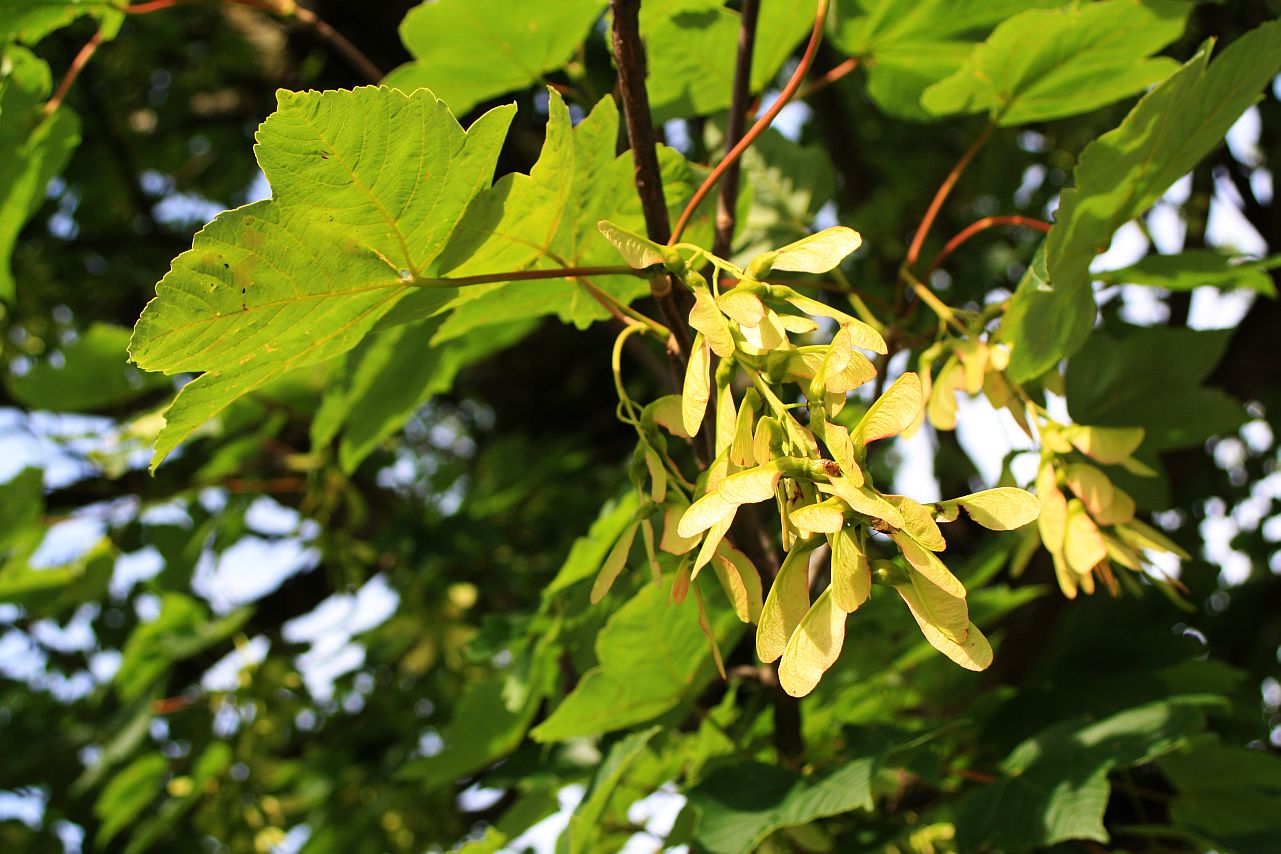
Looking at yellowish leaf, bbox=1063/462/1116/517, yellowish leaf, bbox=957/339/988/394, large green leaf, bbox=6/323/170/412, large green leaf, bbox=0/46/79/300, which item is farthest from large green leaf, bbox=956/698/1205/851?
large green leaf, bbox=6/323/170/412

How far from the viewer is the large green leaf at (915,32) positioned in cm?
123

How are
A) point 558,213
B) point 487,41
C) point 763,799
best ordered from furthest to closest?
point 487,41
point 763,799
point 558,213

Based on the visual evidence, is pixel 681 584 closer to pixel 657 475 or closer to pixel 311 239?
pixel 657 475

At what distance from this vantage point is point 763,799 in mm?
1033

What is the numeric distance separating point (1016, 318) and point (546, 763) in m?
0.79

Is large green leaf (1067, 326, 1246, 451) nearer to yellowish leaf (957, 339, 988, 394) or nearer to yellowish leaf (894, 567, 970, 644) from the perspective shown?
yellowish leaf (957, 339, 988, 394)

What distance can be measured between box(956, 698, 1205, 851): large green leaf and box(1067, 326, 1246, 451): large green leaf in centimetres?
31

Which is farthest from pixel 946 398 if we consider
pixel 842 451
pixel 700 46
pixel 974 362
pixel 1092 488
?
pixel 700 46

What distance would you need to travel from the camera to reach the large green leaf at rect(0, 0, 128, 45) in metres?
1.16

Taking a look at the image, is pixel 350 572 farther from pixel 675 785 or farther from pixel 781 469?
pixel 781 469

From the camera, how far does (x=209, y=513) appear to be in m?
2.38

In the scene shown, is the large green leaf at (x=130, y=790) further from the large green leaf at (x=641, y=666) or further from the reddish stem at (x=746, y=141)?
the reddish stem at (x=746, y=141)

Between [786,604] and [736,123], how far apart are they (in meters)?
0.59

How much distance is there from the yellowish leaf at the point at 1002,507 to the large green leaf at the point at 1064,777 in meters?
0.52
